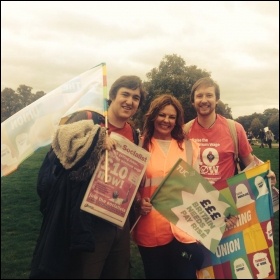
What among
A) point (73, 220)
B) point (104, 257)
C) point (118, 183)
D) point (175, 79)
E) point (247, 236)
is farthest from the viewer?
point (175, 79)

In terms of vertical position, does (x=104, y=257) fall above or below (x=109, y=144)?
below

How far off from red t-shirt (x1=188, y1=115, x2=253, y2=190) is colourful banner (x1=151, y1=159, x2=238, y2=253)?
0.29 meters

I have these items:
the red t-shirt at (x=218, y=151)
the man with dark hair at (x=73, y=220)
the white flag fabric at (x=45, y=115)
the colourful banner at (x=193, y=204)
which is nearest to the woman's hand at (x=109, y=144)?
the man with dark hair at (x=73, y=220)

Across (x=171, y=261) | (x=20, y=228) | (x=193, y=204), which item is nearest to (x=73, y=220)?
(x=171, y=261)

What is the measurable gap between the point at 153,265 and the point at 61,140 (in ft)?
4.10

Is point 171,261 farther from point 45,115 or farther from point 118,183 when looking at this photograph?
point 45,115

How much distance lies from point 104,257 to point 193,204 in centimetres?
84

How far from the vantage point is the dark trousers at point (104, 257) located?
281 centimetres

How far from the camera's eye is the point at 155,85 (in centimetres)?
457

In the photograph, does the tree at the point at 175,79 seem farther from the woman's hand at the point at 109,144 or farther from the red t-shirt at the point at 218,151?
the woman's hand at the point at 109,144

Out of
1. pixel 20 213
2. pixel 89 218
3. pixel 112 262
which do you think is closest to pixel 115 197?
pixel 89 218

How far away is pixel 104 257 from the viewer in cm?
284

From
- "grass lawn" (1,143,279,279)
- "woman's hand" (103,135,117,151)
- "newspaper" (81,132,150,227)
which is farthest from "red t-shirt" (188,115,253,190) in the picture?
"grass lawn" (1,143,279,279)

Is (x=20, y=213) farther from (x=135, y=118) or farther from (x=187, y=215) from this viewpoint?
(x=187, y=215)
